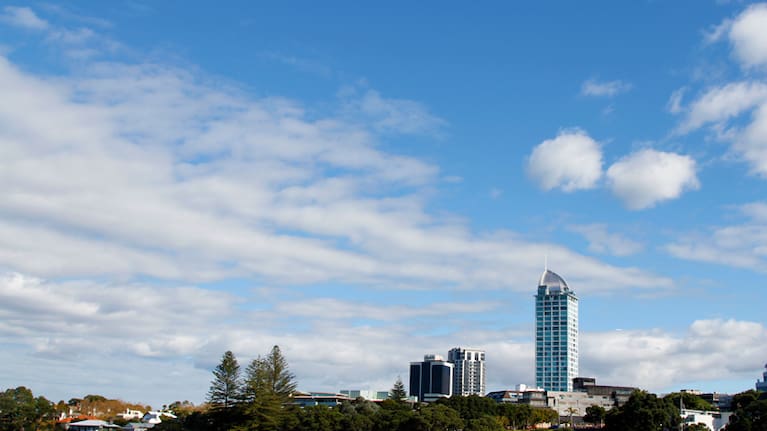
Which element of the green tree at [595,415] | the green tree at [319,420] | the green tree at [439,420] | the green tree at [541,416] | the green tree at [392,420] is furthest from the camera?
the green tree at [541,416]

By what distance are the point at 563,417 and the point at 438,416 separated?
254 feet

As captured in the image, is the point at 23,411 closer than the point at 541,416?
Yes

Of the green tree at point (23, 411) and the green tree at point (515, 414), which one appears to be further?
the green tree at point (515, 414)

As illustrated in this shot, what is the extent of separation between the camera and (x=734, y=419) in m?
95.0

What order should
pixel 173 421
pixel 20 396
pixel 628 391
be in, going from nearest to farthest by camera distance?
pixel 173 421, pixel 20 396, pixel 628 391

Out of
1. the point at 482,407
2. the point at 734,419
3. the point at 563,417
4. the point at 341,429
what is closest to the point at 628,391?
the point at 563,417

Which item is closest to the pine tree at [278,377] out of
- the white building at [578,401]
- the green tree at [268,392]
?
the green tree at [268,392]

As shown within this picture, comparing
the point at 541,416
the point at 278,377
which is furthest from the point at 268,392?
the point at 541,416

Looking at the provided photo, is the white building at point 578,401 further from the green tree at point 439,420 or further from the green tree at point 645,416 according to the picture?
the green tree at point 645,416

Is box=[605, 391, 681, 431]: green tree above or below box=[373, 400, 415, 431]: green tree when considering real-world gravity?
above

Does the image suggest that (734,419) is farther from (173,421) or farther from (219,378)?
(173,421)

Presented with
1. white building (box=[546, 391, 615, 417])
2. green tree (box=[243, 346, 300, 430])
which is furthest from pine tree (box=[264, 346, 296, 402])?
white building (box=[546, 391, 615, 417])

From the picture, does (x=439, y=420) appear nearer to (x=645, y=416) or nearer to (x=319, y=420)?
(x=319, y=420)

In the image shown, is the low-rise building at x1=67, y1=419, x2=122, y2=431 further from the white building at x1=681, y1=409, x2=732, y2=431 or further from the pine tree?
the white building at x1=681, y1=409, x2=732, y2=431
